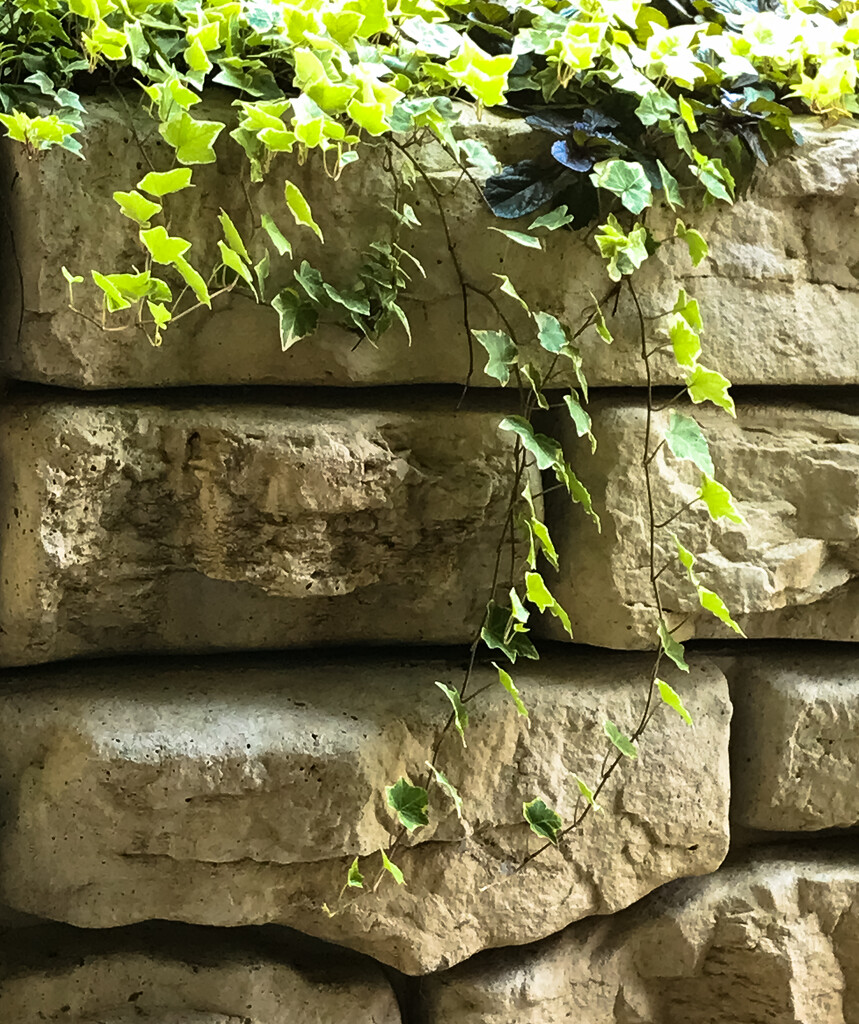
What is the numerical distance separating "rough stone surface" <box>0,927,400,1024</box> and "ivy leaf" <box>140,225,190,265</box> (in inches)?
27.2

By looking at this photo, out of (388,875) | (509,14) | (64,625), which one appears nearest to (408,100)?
(509,14)

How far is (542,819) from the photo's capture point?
38.7 inches

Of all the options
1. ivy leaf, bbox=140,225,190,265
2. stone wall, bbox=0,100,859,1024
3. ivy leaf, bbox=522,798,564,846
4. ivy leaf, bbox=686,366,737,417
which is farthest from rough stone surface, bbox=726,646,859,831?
ivy leaf, bbox=140,225,190,265

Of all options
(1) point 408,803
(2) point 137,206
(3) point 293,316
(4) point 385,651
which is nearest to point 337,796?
(1) point 408,803

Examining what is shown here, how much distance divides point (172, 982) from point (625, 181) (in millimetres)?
888

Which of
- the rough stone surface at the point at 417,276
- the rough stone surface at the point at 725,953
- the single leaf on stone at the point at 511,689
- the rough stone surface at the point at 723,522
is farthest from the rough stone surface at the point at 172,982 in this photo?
the rough stone surface at the point at 417,276

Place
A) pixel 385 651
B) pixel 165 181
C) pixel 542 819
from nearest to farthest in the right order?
pixel 165 181
pixel 542 819
pixel 385 651

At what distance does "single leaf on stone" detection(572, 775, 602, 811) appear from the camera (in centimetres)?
96

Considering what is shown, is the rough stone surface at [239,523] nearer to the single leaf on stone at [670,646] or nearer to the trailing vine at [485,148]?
the trailing vine at [485,148]

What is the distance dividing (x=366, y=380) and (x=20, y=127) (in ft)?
1.19

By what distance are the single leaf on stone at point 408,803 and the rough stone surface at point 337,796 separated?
0.13 feet

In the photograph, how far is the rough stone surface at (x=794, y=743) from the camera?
112cm

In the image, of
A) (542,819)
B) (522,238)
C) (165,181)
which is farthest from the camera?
(542,819)

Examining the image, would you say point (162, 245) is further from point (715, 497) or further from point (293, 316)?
point (715, 497)
